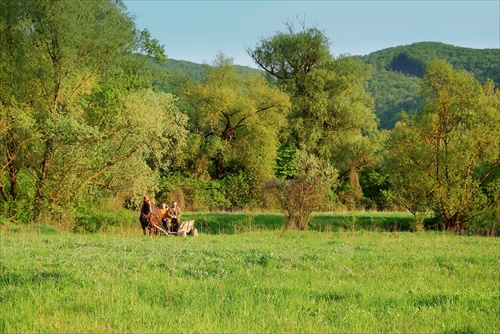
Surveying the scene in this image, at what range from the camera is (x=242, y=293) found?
8.41 metres

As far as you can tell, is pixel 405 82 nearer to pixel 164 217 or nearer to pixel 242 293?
pixel 164 217

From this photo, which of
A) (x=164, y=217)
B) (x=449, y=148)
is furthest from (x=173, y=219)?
(x=449, y=148)

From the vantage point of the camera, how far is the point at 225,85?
51.1m

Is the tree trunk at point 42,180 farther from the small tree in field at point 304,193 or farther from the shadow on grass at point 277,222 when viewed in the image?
the small tree in field at point 304,193

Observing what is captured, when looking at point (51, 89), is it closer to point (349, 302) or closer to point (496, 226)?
point (349, 302)

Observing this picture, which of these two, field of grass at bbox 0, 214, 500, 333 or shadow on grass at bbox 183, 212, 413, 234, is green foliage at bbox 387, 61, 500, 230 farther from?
field of grass at bbox 0, 214, 500, 333

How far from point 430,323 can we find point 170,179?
39.5 metres

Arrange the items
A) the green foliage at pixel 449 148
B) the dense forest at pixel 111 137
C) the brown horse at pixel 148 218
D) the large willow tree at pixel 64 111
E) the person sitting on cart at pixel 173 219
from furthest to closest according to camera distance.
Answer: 1. the green foliage at pixel 449 148
2. the dense forest at pixel 111 137
3. the large willow tree at pixel 64 111
4. the person sitting on cart at pixel 173 219
5. the brown horse at pixel 148 218

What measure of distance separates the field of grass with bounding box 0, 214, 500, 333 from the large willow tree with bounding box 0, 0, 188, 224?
47.6 feet

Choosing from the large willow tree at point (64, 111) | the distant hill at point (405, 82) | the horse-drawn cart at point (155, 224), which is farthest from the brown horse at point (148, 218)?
the distant hill at point (405, 82)

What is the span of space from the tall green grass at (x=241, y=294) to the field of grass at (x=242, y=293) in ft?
0.07

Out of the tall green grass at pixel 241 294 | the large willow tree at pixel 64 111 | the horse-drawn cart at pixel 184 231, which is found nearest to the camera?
the tall green grass at pixel 241 294

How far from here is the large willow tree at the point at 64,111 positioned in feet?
86.3

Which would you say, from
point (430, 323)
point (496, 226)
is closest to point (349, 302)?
point (430, 323)
